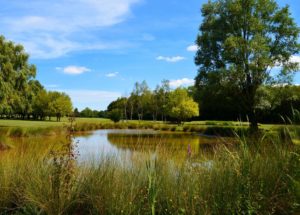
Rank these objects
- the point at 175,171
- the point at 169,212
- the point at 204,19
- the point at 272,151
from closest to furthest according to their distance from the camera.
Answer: the point at 169,212 → the point at 175,171 → the point at 272,151 → the point at 204,19

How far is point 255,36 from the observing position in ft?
84.3

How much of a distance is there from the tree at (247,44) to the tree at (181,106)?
22393 mm

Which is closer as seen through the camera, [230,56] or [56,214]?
[56,214]

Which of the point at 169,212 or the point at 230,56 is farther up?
the point at 230,56

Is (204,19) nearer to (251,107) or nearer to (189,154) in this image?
(251,107)

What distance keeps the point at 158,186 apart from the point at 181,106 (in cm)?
4687

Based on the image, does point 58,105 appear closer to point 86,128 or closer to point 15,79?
point 15,79

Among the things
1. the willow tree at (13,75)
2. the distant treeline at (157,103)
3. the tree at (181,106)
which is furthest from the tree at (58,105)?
the tree at (181,106)

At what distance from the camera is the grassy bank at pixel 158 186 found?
3865 mm

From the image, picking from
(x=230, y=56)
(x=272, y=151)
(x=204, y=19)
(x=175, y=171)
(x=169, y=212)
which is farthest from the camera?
(x=204, y=19)

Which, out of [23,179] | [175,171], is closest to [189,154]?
[175,171]

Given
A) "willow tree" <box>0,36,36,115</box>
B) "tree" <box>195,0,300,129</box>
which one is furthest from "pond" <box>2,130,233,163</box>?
"willow tree" <box>0,36,36,115</box>

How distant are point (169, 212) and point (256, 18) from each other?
2489cm

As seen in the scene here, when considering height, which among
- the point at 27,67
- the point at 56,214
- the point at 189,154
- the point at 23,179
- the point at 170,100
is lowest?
the point at 56,214
